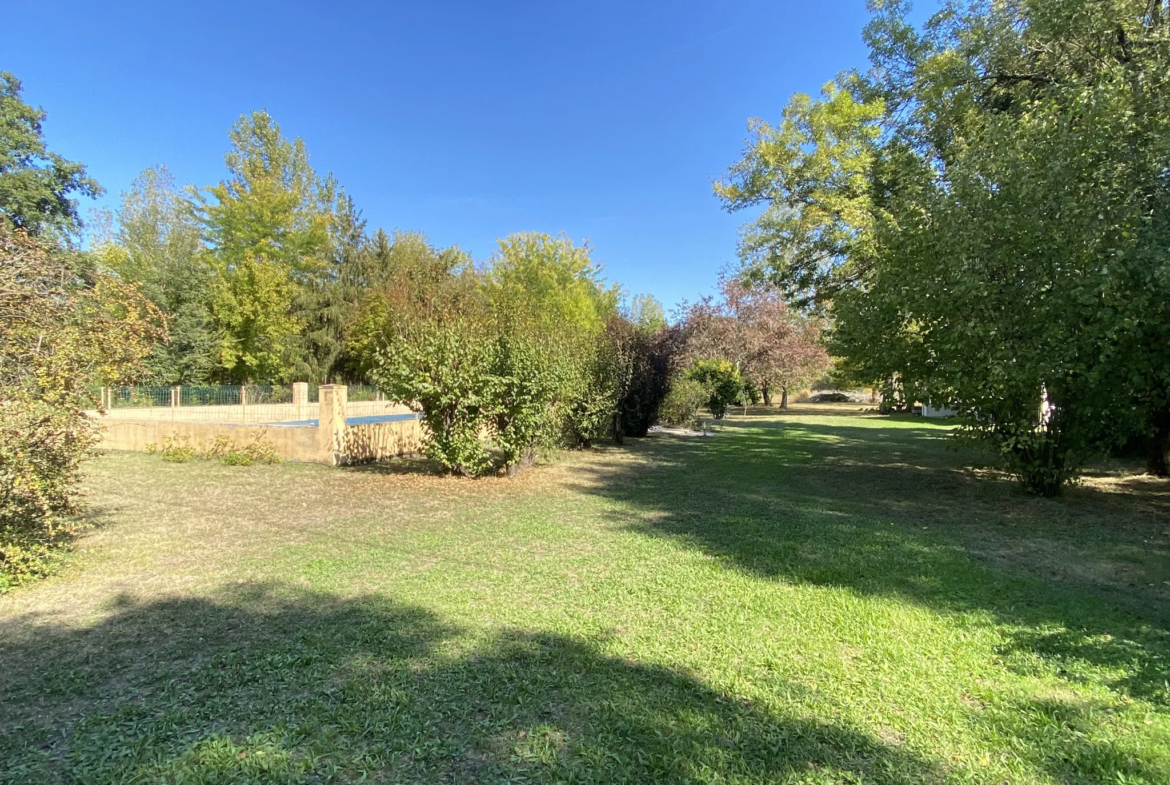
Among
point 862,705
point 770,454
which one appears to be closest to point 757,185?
point 770,454

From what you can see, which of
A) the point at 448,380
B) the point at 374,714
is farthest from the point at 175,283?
the point at 374,714

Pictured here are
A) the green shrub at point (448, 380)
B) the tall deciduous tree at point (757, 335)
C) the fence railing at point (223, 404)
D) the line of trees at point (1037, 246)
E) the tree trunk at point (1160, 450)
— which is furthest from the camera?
the tall deciduous tree at point (757, 335)

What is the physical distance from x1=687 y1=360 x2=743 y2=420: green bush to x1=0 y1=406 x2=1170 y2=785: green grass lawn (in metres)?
18.0

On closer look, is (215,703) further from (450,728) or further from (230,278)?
(230,278)

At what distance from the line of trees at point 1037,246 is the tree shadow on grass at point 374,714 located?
6239 millimetres

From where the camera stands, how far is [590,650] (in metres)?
3.35

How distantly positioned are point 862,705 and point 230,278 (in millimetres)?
32977

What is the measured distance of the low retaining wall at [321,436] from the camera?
1138cm

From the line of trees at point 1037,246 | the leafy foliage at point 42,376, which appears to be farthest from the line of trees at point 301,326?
the line of trees at point 1037,246

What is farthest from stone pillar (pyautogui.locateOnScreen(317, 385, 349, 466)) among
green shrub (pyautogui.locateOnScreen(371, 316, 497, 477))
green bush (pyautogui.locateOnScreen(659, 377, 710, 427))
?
green bush (pyautogui.locateOnScreen(659, 377, 710, 427))

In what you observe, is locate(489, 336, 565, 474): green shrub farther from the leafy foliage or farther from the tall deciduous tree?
the tall deciduous tree

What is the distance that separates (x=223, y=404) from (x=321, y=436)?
10.9 meters

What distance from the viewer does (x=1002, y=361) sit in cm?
690

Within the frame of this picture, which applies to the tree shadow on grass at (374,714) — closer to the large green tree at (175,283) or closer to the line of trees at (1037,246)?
the line of trees at (1037,246)
